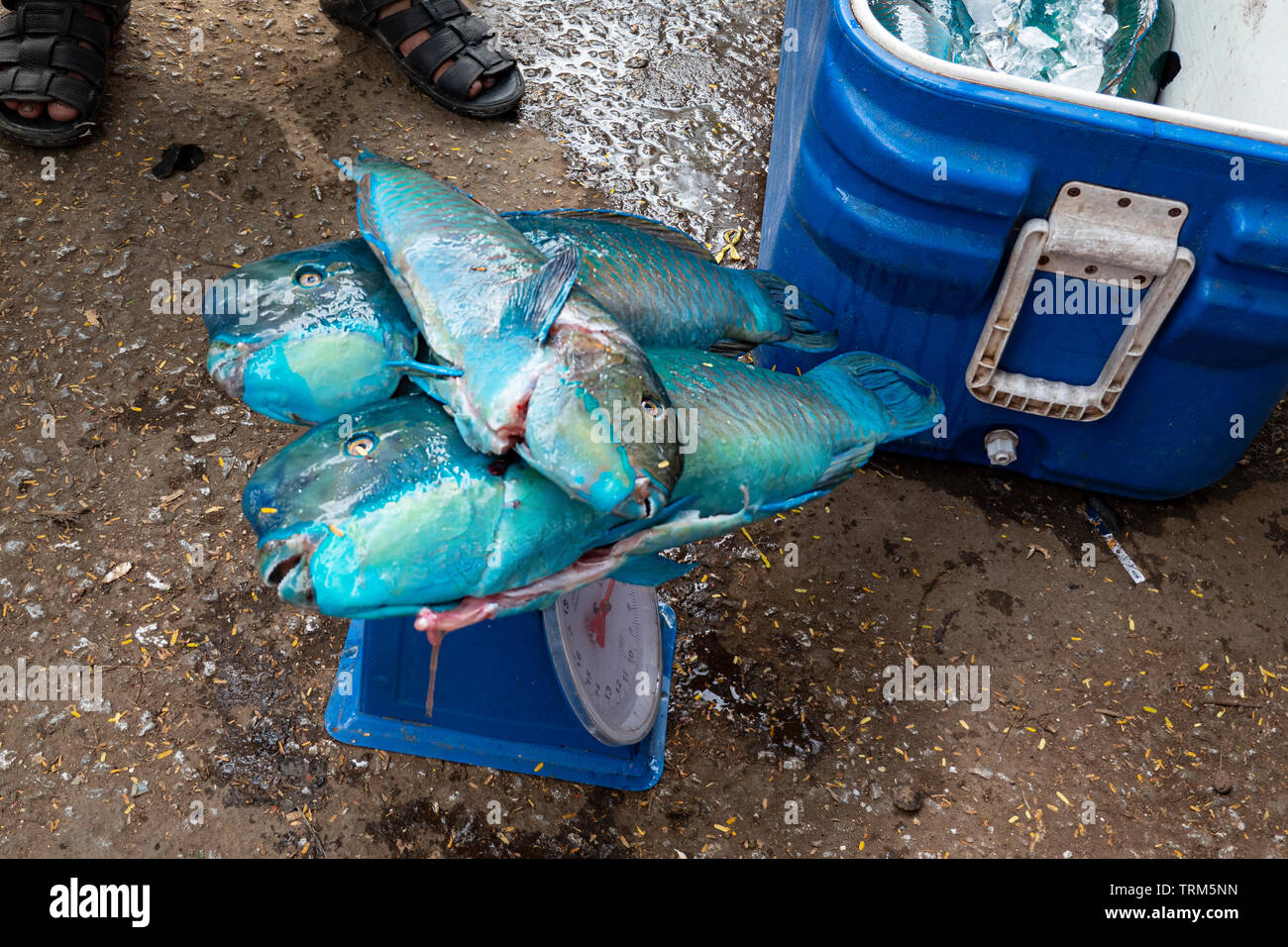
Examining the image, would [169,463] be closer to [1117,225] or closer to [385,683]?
[385,683]

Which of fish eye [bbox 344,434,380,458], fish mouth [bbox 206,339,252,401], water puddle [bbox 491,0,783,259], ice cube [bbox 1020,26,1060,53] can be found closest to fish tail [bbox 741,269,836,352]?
fish eye [bbox 344,434,380,458]

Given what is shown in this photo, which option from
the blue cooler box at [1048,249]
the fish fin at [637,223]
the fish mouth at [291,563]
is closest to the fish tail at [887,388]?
the blue cooler box at [1048,249]

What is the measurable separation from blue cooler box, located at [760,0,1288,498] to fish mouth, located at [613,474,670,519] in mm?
1089

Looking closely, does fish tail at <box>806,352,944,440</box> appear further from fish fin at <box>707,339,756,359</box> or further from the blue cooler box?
the blue cooler box

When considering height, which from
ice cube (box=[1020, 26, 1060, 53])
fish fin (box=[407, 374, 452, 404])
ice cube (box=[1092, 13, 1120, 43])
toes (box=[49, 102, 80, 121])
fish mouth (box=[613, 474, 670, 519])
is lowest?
toes (box=[49, 102, 80, 121])

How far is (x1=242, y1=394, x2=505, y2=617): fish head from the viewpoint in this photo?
133cm

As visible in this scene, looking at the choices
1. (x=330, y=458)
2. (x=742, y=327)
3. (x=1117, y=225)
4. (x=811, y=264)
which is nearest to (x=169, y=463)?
(x=330, y=458)

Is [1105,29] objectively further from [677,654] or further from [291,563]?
[291,563]

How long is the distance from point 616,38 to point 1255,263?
2.82 metres

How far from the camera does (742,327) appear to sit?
6.56ft

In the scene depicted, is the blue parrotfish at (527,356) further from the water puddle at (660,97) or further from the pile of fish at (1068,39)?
the water puddle at (660,97)

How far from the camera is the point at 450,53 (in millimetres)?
3576

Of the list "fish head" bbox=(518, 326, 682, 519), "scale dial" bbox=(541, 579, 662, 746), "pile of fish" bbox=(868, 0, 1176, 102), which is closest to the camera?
"fish head" bbox=(518, 326, 682, 519)

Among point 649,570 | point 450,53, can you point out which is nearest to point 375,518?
point 649,570
